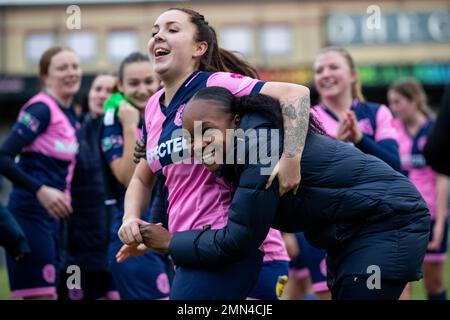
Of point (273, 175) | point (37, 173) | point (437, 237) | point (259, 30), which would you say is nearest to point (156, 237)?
point (273, 175)

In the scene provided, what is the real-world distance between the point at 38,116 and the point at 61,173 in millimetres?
555

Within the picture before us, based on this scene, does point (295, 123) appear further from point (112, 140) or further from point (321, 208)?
point (112, 140)

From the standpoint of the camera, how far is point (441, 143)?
4301mm

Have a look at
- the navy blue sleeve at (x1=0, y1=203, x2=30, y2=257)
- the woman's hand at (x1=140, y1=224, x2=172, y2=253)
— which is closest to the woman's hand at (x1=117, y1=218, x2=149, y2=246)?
the woman's hand at (x1=140, y1=224, x2=172, y2=253)

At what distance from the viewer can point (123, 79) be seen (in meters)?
5.63

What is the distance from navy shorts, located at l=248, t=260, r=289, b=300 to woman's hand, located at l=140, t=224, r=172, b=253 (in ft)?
2.85

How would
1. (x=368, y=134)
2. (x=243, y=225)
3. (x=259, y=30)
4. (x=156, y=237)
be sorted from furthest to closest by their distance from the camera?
(x=259, y=30) < (x=368, y=134) < (x=156, y=237) < (x=243, y=225)

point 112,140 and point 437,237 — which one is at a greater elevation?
point 112,140

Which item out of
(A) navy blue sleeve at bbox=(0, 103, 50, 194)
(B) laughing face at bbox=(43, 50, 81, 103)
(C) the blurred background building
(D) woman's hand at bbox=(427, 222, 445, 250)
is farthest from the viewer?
(C) the blurred background building

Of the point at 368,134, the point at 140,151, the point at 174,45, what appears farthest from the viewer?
the point at 368,134

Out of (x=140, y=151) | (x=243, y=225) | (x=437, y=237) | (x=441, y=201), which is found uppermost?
(x=140, y=151)

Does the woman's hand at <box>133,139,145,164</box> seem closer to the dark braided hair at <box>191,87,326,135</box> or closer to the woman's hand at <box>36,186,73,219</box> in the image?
the dark braided hair at <box>191,87,326,135</box>

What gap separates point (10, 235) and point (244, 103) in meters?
2.45

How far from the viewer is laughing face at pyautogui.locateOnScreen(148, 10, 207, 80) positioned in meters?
3.77
